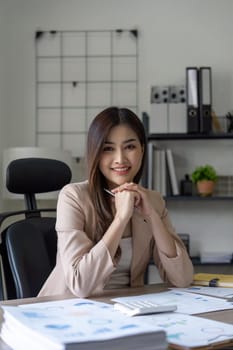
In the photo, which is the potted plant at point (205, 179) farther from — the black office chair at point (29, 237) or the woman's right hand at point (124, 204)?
the woman's right hand at point (124, 204)

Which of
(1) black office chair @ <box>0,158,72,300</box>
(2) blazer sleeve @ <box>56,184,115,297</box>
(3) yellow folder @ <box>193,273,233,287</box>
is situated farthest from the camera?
(1) black office chair @ <box>0,158,72,300</box>

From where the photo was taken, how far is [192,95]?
3266 millimetres

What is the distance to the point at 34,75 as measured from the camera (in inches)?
139

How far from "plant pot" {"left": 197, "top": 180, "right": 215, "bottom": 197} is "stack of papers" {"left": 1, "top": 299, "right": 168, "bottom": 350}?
2.23 m

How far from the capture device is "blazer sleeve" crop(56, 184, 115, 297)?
4.59 feet

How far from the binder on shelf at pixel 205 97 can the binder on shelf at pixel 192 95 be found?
3 centimetres

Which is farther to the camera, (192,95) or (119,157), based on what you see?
(192,95)

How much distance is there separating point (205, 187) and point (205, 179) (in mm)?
50

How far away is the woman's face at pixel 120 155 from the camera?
5.46 feet

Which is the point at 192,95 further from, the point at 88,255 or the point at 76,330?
the point at 76,330

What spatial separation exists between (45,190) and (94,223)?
1.35ft

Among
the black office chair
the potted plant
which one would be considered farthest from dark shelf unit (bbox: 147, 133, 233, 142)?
the black office chair

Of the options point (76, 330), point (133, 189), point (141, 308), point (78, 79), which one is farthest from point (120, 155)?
point (78, 79)

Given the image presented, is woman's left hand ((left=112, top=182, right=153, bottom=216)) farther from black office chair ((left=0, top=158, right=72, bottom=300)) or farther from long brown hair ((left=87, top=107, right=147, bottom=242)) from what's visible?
black office chair ((left=0, top=158, right=72, bottom=300))
